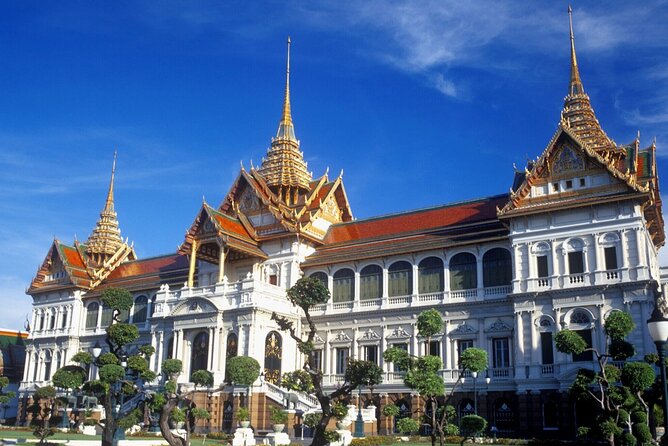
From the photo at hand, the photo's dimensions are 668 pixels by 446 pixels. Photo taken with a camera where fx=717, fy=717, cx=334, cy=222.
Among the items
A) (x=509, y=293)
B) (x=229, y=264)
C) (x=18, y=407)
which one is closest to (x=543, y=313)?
(x=509, y=293)

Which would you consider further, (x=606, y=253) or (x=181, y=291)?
(x=181, y=291)

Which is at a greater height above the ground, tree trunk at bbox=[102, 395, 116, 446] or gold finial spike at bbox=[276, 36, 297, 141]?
gold finial spike at bbox=[276, 36, 297, 141]

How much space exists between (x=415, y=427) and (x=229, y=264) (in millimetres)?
27323

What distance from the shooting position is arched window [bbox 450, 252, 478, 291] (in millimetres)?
42875

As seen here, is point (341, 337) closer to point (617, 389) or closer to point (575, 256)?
point (575, 256)

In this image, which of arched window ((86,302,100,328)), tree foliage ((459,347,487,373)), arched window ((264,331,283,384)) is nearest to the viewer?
tree foliage ((459,347,487,373))

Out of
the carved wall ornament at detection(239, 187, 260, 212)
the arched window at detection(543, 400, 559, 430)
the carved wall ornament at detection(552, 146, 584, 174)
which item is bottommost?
the arched window at detection(543, 400, 559, 430)

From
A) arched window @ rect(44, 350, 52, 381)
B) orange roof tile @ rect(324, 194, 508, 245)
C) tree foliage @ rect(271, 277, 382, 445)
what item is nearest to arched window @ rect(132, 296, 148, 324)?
arched window @ rect(44, 350, 52, 381)

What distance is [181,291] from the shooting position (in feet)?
161

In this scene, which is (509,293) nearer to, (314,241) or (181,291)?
(314,241)

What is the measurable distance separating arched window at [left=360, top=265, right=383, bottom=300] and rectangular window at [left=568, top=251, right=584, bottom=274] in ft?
40.2

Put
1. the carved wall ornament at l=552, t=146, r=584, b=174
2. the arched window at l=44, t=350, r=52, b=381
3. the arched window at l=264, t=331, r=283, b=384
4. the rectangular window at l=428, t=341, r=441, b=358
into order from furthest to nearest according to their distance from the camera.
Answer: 1. the arched window at l=44, t=350, r=52, b=381
2. the arched window at l=264, t=331, r=283, b=384
3. the rectangular window at l=428, t=341, r=441, b=358
4. the carved wall ornament at l=552, t=146, r=584, b=174

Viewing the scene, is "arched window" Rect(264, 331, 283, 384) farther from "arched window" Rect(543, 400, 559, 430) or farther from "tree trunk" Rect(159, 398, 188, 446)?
"tree trunk" Rect(159, 398, 188, 446)

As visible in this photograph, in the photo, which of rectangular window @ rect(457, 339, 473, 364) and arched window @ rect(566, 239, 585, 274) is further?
rectangular window @ rect(457, 339, 473, 364)
